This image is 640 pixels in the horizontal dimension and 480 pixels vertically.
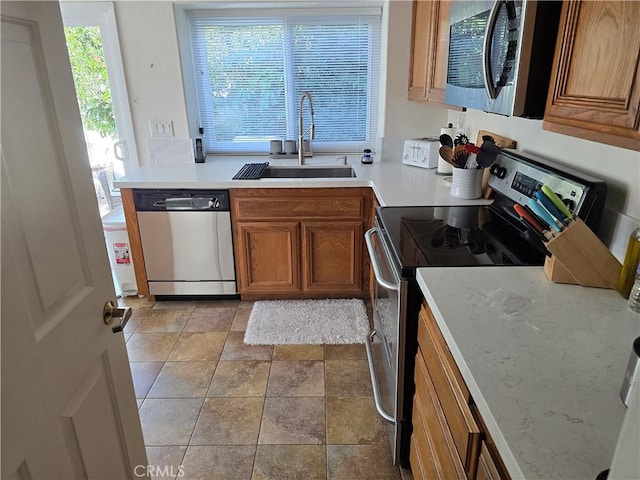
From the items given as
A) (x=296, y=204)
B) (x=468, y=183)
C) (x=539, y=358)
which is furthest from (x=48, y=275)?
(x=296, y=204)

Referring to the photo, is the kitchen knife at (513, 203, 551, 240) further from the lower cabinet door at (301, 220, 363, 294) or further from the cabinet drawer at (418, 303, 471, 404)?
the lower cabinet door at (301, 220, 363, 294)

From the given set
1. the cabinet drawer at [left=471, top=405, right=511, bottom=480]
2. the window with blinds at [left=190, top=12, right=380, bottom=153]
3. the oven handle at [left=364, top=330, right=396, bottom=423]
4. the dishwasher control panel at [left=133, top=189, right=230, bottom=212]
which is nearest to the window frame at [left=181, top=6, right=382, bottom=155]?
the window with blinds at [left=190, top=12, right=380, bottom=153]

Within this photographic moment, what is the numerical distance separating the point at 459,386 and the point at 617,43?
84cm

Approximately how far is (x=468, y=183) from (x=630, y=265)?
1.08 m

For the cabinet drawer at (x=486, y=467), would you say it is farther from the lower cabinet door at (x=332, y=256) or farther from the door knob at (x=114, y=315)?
the lower cabinet door at (x=332, y=256)

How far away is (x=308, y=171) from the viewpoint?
10.5ft

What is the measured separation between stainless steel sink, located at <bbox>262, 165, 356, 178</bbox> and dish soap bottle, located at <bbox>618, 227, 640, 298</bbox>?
2168mm

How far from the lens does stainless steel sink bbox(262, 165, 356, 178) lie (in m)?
3.17

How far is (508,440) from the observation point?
0.72 metres

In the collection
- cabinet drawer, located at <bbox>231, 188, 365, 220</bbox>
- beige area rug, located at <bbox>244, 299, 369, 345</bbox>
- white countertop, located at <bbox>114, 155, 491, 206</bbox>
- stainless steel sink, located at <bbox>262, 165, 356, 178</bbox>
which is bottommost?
beige area rug, located at <bbox>244, 299, 369, 345</bbox>

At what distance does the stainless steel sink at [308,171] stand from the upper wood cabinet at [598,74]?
2010 mm

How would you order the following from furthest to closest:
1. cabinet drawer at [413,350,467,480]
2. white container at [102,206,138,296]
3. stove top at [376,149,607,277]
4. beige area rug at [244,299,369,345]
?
white container at [102,206,138,296] → beige area rug at [244,299,369,345] → stove top at [376,149,607,277] → cabinet drawer at [413,350,467,480]

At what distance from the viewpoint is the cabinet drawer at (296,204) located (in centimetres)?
274

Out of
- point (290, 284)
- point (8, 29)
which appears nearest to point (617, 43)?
point (8, 29)
